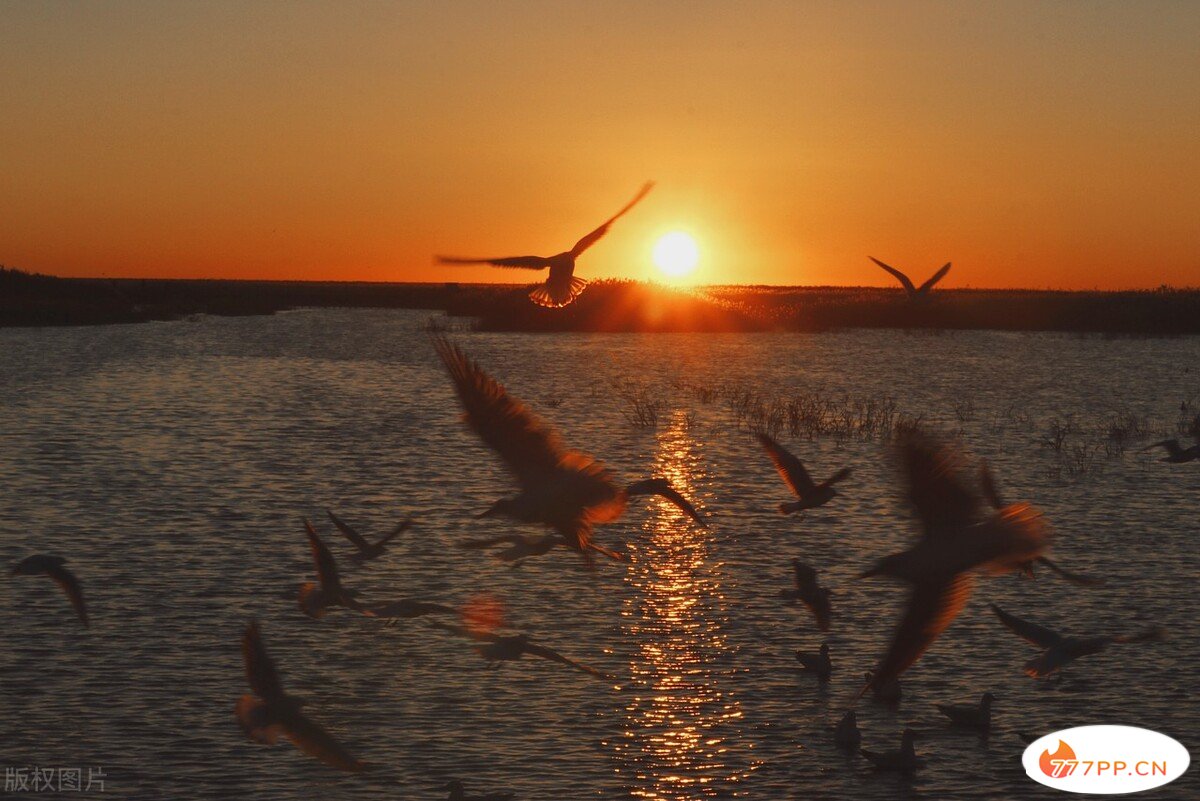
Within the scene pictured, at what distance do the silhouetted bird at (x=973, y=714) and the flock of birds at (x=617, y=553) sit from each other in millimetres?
10

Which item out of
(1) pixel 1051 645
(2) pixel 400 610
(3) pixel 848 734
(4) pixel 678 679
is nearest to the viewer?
(2) pixel 400 610

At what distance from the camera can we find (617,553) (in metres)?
9.84

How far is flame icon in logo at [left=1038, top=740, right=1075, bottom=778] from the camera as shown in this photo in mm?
11438

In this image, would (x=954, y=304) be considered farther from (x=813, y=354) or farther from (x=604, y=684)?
(x=604, y=684)

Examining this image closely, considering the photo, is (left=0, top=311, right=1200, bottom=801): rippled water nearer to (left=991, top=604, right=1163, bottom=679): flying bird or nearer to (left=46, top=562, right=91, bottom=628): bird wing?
(left=991, top=604, right=1163, bottom=679): flying bird

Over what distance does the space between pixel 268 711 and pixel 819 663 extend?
5.80 metres

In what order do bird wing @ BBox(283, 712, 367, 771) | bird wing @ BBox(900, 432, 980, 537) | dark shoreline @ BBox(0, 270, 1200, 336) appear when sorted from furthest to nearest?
dark shoreline @ BBox(0, 270, 1200, 336)
bird wing @ BBox(283, 712, 367, 771)
bird wing @ BBox(900, 432, 980, 537)

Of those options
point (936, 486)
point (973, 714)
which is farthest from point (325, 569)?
point (973, 714)

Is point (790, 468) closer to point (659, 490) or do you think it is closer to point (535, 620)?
point (659, 490)

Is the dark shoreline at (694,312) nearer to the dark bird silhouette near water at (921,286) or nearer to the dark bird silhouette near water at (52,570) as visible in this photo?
the dark bird silhouette near water at (921,286)

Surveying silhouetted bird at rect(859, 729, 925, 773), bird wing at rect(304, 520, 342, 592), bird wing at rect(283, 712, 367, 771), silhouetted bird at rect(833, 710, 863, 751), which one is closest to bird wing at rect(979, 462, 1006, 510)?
silhouetted bird at rect(859, 729, 925, 773)

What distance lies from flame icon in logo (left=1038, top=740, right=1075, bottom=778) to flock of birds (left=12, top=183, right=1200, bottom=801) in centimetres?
56

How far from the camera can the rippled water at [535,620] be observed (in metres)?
11.4

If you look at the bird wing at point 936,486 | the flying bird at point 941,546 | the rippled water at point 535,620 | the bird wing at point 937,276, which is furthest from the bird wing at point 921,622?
the bird wing at point 937,276
